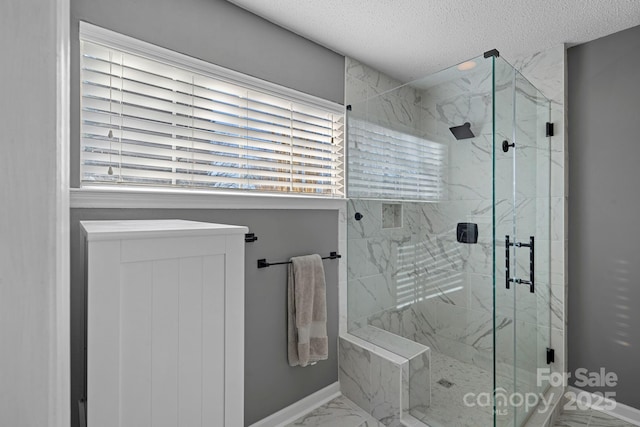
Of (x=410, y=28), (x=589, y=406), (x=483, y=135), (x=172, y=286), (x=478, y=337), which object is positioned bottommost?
(x=589, y=406)

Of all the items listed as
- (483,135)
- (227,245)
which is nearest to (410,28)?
(483,135)

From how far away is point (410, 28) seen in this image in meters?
1.94

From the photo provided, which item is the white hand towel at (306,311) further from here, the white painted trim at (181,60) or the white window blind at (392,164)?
the white painted trim at (181,60)

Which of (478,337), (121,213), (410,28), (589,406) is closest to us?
(121,213)

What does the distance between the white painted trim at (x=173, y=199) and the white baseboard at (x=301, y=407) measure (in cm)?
126

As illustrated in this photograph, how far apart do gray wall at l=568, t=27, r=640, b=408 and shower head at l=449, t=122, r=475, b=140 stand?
1.09 meters

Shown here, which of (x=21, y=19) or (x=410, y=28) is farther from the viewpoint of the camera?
(x=410, y=28)

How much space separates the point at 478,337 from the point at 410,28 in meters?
1.88

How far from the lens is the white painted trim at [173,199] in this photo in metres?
1.30

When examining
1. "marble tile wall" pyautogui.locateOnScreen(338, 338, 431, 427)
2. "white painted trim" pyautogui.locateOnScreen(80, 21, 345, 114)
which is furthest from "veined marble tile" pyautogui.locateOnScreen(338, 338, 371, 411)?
"white painted trim" pyautogui.locateOnScreen(80, 21, 345, 114)

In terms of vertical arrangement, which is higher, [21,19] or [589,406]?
[21,19]

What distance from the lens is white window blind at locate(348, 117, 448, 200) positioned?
1866 mm

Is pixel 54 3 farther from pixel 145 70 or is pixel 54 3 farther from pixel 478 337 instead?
pixel 478 337

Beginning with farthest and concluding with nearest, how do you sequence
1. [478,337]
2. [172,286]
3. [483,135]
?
[478,337], [483,135], [172,286]
